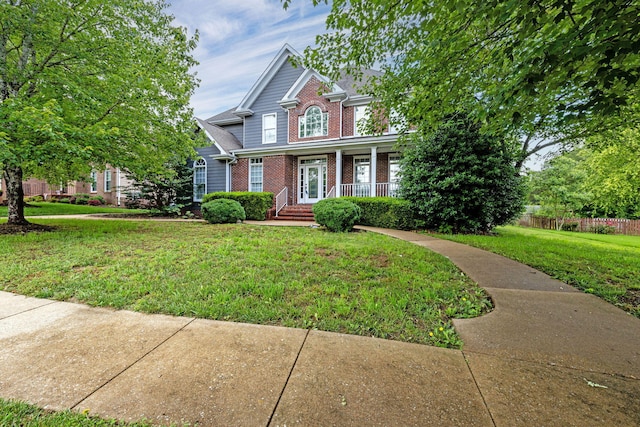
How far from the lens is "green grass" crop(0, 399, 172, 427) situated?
1436 millimetres

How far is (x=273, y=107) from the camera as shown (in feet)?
49.7

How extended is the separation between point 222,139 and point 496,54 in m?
14.5

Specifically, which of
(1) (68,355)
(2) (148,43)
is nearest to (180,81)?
(2) (148,43)

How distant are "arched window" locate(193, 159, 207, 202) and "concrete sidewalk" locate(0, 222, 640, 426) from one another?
45.0 feet

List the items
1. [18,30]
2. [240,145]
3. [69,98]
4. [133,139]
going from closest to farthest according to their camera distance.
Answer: [18,30] → [69,98] → [133,139] → [240,145]

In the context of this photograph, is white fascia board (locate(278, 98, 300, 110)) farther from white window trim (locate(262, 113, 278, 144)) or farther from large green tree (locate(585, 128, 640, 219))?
large green tree (locate(585, 128, 640, 219))

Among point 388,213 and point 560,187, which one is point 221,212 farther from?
point 560,187

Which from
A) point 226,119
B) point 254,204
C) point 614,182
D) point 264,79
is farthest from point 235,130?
point 614,182

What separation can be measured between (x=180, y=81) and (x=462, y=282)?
34.0 ft

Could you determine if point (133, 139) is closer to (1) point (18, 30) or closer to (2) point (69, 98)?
(2) point (69, 98)

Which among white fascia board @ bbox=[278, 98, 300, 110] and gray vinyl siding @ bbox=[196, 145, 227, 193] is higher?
white fascia board @ bbox=[278, 98, 300, 110]

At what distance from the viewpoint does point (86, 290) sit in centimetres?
340

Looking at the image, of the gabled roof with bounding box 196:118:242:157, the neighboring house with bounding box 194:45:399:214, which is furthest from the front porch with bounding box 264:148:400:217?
the gabled roof with bounding box 196:118:242:157

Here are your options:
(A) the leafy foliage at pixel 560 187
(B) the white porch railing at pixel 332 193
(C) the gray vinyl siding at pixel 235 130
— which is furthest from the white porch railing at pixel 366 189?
(A) the leafy foliage at pixel 560 187
